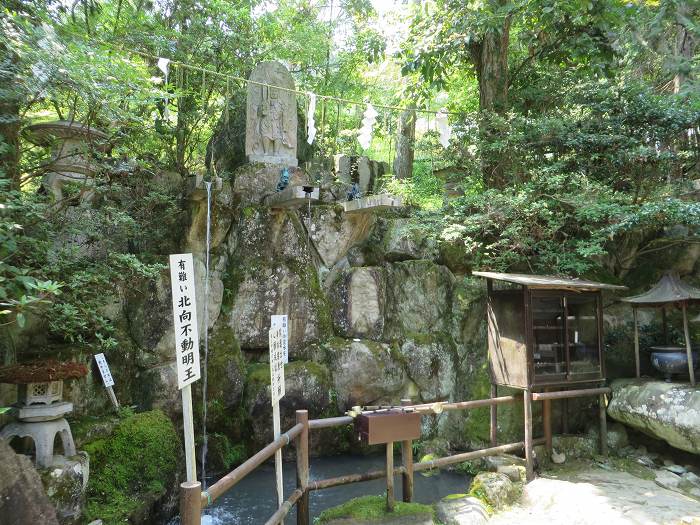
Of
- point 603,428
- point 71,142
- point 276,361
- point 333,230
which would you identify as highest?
point 71,142

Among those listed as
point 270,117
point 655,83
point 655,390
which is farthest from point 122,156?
point 655,83

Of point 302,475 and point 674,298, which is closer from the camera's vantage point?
point 302,475

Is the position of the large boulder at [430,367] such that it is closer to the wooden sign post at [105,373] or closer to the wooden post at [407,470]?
the wooden post at [407,470]

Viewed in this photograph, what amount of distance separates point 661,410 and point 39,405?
8306mm

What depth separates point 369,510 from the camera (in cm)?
493

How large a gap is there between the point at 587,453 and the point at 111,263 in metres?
7.99

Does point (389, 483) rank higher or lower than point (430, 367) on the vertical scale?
lower

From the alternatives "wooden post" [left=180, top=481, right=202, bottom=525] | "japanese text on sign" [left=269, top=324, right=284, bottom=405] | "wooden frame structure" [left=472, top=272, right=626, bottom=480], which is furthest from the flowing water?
"wooden post" [left=180, top=481, right=202, bottom=525]

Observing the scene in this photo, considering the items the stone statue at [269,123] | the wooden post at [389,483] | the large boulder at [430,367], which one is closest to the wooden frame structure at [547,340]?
the large boulder at [430,367]

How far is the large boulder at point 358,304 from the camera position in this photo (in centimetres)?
975

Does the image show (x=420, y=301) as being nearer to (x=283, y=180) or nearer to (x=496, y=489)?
(x=283, y=180)

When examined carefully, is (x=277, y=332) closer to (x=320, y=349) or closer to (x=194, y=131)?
(x=320, y=349)

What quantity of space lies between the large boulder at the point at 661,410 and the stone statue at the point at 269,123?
7.76 m

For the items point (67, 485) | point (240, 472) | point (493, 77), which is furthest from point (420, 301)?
point (240, 472)
